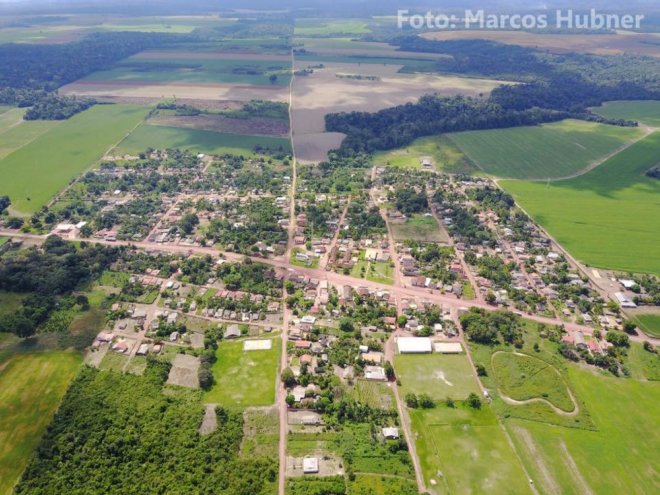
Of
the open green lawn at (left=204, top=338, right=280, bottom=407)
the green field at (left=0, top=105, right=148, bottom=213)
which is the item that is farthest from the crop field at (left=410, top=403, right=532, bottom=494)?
the green field at (left=0, top=105, right=148, bottom=213)

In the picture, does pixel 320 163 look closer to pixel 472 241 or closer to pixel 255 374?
pixel 472 241

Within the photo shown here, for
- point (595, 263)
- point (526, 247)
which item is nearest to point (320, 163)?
point (526, 247)

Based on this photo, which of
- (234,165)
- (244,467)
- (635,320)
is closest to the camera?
(244,467)

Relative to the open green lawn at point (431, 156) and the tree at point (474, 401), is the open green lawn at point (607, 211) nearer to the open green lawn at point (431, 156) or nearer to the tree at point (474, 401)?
the open green lawn at point (431, 156)

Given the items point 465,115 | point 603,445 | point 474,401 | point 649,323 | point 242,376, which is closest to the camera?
point 603,445

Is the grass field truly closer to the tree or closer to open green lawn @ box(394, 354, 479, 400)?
open green lawn @ box(394, 354, 479, 400)

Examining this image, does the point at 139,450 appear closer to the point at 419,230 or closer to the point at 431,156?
the point at 419,230

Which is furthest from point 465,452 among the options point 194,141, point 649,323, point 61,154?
point 61,154
